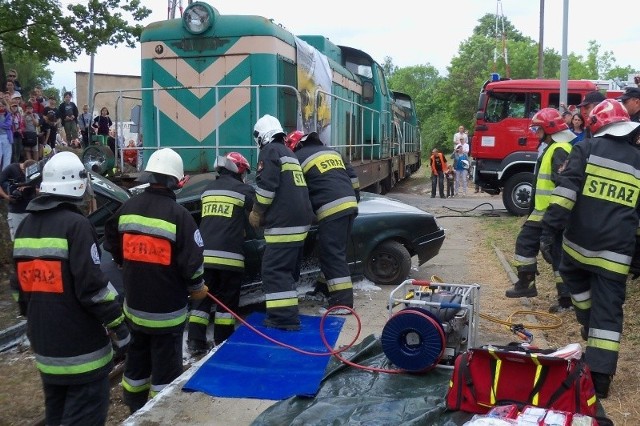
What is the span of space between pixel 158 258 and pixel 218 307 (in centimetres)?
166

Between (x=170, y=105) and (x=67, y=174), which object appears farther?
(x=170, y=105)

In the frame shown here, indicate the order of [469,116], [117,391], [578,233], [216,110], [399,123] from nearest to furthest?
[578,233] < [117,391] < [216,110] < [399,123] < [469,116]

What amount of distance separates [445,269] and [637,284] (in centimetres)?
264

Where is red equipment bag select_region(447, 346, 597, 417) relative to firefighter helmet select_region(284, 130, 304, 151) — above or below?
below

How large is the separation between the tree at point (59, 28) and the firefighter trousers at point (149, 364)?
14.6 meters

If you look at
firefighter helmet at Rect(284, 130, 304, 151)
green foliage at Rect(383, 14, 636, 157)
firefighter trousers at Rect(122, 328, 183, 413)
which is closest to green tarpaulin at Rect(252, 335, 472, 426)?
firefighter trousers at Rect(122, 328, 183, 413)

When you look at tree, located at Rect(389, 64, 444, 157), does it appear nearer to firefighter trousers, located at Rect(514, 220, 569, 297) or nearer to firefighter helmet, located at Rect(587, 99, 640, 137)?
firefighter trousers, located at Rect(514, 220, 569, 297)

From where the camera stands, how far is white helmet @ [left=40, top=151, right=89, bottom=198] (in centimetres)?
374

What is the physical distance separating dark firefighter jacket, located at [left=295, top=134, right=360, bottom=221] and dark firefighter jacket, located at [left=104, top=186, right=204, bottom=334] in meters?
2.14

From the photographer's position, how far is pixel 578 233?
4.77 m

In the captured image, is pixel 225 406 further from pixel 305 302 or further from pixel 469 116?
pixel 469 116

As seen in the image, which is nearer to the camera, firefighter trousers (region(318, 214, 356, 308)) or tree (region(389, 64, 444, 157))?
firefighter trousers (region(318, 214, 356, 308))

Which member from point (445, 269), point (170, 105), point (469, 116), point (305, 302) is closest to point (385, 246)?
point (305, 302)

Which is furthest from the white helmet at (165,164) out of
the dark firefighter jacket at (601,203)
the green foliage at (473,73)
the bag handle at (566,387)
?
the green foliage at (473,73)
